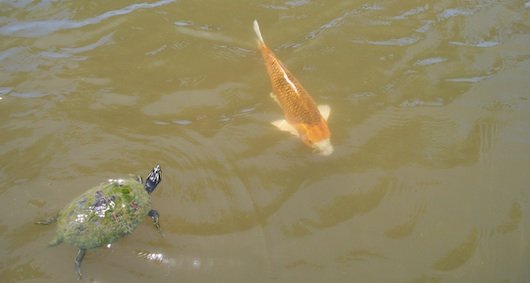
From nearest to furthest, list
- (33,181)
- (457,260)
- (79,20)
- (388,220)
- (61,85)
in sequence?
(457,260)
(388,220)
(33,181)
(61,85)
(79,20)

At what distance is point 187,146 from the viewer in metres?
4.95

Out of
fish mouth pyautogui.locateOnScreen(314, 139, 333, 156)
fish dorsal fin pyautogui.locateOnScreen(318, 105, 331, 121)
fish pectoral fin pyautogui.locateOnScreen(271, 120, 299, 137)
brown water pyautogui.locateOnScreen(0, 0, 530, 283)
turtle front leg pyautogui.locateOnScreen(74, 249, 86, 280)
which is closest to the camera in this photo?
turtle front leg pyautogui.locateOnScreen(74, 249, 86, 280)

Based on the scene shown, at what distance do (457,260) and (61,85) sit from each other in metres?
5.56

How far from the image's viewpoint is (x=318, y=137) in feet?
15.5

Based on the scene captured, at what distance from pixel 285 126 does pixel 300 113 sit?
31cm

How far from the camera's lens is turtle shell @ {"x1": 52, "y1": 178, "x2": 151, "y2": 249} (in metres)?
3.60

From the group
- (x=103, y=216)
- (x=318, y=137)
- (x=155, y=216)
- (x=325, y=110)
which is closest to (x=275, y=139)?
(x=318, y=137)

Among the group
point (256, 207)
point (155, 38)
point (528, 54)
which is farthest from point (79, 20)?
point (528, 54)

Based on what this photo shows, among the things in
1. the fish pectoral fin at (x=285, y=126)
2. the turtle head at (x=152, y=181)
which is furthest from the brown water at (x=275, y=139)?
the turtle head at (x=152, y=181)

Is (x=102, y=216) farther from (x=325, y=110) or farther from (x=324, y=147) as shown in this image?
(x=325, y=110)

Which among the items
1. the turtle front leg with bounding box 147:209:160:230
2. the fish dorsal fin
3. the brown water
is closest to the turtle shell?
the turtle front leg with bounding box 147:209:160:230

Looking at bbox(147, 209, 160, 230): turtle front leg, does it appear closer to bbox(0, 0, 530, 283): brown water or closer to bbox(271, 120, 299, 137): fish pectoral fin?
bbox(0, 0, 530, 283): brown water

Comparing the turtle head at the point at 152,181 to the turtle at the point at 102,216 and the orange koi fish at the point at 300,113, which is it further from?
the orange koi fish at the point at 300,113

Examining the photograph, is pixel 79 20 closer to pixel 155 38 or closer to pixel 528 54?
pixel 155 38
